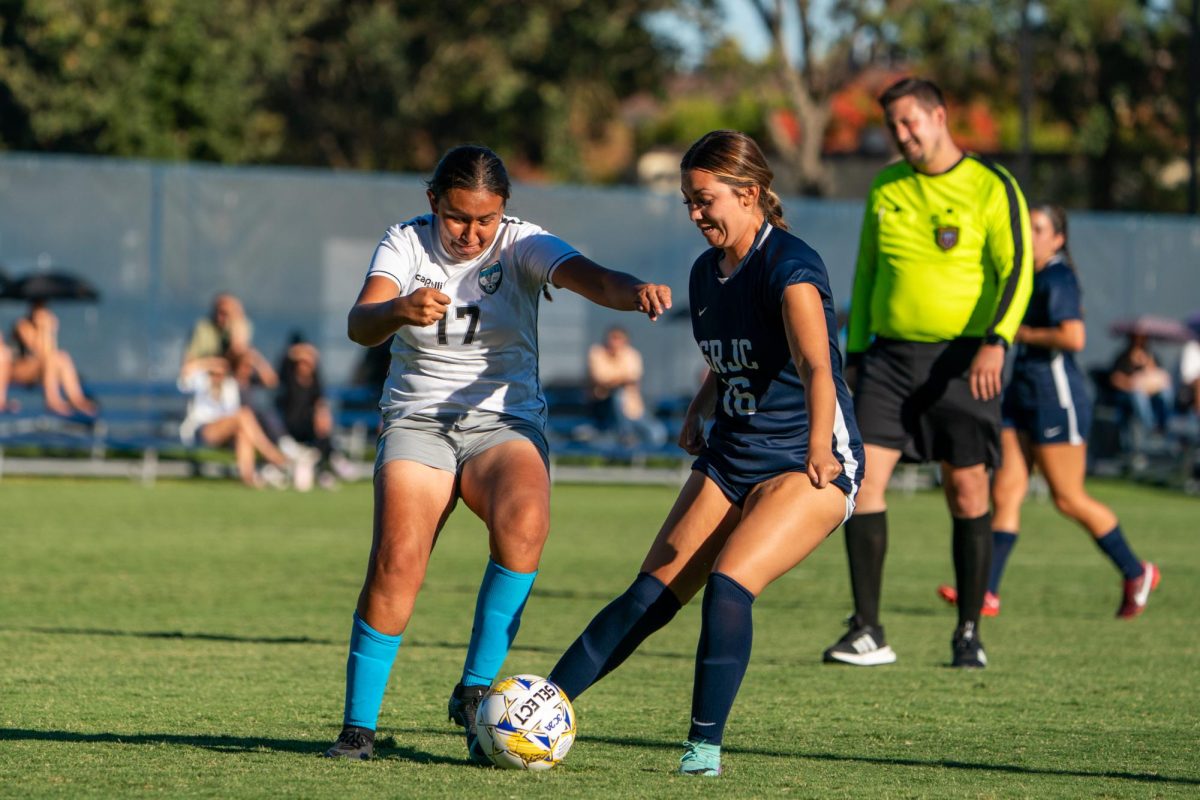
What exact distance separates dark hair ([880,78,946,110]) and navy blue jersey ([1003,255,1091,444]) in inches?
68.7

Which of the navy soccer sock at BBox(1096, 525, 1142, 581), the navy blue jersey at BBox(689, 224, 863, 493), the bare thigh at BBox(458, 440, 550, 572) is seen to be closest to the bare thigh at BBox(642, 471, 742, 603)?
the navy blue jersey at BBox(689, 224, 863, 493)

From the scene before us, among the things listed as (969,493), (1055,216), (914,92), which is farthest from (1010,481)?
(914,92)

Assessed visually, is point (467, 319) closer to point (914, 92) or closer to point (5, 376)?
point (914, 92)

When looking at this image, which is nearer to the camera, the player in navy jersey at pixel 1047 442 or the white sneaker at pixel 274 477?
the player in navy jersey at pixel 1047 442

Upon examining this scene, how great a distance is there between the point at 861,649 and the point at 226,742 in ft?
10.0

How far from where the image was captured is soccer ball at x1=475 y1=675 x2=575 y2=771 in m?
4.96

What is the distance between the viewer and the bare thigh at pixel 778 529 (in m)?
4.95

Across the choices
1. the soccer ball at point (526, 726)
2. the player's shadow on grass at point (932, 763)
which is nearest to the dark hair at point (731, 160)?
the soccer ball at point (526, 726)

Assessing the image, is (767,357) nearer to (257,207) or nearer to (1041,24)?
(257,207)

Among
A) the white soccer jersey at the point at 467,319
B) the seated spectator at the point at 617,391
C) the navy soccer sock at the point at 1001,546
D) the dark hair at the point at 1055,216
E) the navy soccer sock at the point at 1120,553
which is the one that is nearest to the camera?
the white soccer jersey at the point at 467,319

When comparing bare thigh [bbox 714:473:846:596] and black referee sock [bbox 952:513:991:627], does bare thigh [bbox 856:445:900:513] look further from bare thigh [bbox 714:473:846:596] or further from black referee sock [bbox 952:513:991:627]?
bare thigh [bbox 714:473:846:596]

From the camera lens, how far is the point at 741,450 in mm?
5152

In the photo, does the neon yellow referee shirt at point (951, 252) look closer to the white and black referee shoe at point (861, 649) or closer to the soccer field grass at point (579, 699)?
the white and black referee shoe at point (861, 649)

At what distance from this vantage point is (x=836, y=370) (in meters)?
5.18
